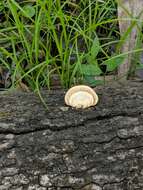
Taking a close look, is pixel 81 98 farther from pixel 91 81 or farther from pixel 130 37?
pixel 130 37

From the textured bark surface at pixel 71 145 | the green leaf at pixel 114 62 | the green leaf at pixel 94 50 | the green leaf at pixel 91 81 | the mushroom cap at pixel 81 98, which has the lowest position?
the textured bark surface at pixel 71 145

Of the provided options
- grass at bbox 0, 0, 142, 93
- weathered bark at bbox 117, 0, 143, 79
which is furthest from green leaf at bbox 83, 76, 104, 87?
weathered bark at bbox 117, 0, 143, 79

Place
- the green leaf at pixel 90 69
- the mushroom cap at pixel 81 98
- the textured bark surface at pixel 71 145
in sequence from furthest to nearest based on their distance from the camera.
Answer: the green leaf at pixel 90 69, the mushroom cap at pixel 81 98, the textured bark surface at pixel 71 145

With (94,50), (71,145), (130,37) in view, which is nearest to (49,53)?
(94,50)

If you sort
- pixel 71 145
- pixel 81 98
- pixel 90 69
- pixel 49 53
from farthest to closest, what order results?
pixel 49 53 → pixel 90 69 → pixel 81 98 → pixel 71 145

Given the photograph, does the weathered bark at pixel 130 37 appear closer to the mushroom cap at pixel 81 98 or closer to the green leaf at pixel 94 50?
the green leaf at pixel 94 50

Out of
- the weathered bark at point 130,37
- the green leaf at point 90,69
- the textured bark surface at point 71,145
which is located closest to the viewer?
the textured bark surface at point 71,145

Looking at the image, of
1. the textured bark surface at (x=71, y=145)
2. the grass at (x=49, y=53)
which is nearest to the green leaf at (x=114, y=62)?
the grass at (x=49, y=53)
